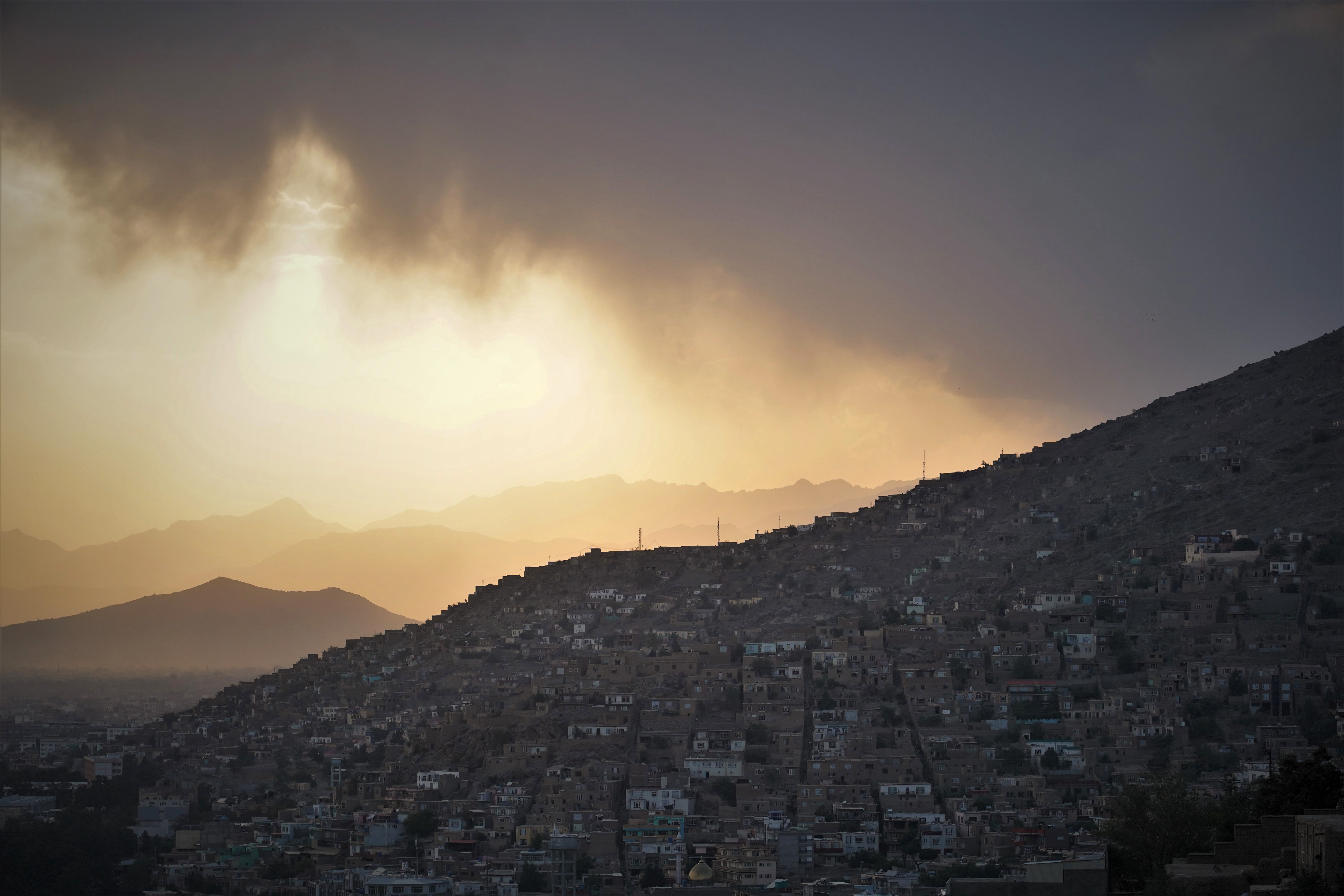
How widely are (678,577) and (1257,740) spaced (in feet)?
105

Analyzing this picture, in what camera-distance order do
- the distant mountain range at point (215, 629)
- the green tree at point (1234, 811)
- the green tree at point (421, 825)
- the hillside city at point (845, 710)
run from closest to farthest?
the green tree at point (1234, 811)
the hillside city at point (845, 710)
the green tree at point (421, 825)
the distant mountain range at point (215, 629)

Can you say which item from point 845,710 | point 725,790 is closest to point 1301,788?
point 725,790

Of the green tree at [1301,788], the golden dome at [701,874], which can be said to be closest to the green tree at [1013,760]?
the golden dome at [701,874]

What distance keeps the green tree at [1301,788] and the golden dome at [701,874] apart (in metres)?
13.7

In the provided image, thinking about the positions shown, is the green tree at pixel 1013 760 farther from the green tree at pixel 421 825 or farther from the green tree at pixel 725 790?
the green tree at pixel 421 825

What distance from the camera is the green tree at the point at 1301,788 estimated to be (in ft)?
71.0

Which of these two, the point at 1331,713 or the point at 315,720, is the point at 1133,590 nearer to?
the point at 1331,713

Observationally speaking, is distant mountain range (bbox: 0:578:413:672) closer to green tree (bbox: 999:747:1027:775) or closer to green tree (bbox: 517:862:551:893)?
green tree (bbox: 999:747:1027:775)

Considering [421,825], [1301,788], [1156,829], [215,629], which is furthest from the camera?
[215,629]

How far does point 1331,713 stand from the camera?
43.8 m

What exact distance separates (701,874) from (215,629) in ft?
342

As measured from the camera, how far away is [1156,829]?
25.6 meters


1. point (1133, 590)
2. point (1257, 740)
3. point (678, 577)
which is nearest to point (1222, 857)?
point (1257, 740)

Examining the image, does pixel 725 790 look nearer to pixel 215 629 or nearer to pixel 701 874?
pixel 701 874
